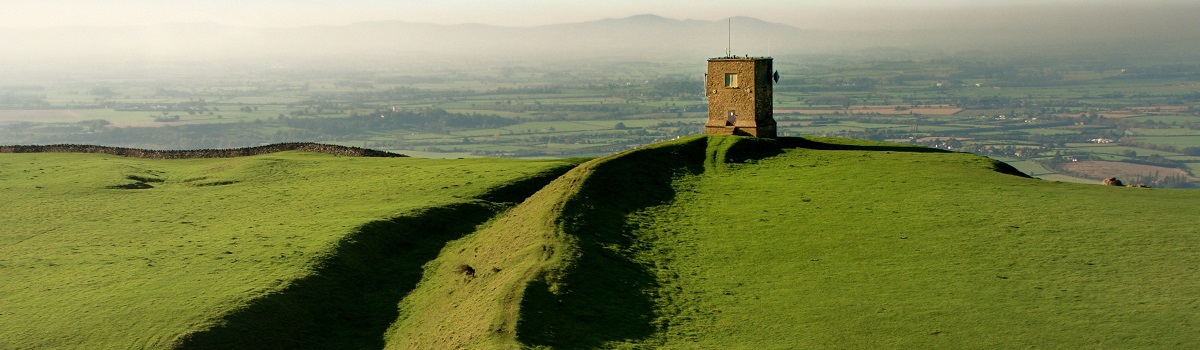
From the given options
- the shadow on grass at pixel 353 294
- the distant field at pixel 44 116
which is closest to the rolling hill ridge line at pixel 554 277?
the shadow on grass at pixel 353 294

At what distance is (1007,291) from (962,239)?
4.69 metres

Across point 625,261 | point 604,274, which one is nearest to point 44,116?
point 625,261

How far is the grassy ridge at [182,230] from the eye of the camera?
2164 cm

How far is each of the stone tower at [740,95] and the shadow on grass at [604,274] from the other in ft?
23.6

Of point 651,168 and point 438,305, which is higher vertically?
point 651,168

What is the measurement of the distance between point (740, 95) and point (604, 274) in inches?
866

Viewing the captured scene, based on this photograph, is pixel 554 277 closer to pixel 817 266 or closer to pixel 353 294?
pixel 353 294

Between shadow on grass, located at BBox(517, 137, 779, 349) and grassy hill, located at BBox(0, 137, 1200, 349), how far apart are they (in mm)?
80

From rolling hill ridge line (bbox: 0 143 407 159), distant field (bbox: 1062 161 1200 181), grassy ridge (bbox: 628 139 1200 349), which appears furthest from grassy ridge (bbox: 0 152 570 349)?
distant field (bbox: 1062 161 1200 181)

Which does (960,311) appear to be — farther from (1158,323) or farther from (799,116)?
(799,116)

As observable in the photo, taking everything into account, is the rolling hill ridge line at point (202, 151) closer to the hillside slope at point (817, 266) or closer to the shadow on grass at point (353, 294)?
the shadow on grass at point (353, 294)

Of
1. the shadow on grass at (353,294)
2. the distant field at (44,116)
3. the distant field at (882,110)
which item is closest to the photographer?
the shadow on grass at (353,294)

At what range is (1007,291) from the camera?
21.7 meters

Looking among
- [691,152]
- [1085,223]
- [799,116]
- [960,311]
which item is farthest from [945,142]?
[960,311]
